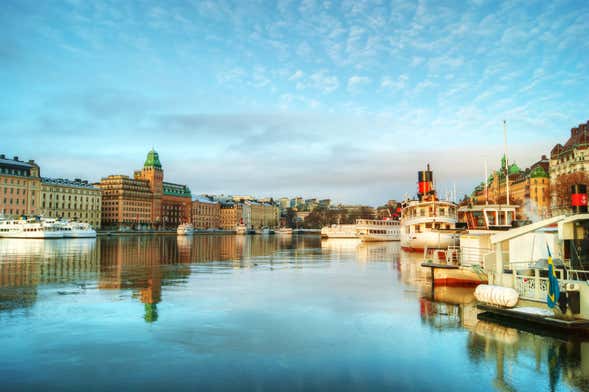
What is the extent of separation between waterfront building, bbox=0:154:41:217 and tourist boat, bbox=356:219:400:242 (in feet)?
409

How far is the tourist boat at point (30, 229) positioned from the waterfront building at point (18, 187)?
30.4m

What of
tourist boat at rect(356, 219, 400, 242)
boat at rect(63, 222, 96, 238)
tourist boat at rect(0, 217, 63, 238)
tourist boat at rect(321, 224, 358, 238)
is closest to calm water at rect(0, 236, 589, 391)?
tourist boat at rect(356, 219, 400, 242)

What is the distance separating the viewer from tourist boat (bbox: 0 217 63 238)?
13550cm

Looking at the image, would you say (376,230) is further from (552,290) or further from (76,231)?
(552,290)

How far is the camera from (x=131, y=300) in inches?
1072

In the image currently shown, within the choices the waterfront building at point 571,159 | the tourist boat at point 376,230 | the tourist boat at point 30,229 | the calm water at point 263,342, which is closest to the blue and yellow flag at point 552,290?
the calm water at point 263,342

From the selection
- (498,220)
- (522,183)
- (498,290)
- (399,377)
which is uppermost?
(522,183)

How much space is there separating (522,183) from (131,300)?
183 meters

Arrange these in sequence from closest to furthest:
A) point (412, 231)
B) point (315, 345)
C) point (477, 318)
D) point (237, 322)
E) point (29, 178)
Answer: point (315, 345) < point (237, 322) < point (477, 318) < point (412, 231) < point (29, 178)

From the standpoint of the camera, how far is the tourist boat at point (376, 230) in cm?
13525

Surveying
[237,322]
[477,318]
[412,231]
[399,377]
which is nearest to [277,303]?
[237,322]

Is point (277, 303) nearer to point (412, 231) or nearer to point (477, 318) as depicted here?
point (477, 318)

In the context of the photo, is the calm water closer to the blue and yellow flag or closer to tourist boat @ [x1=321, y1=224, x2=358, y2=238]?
the blue and yellow flag

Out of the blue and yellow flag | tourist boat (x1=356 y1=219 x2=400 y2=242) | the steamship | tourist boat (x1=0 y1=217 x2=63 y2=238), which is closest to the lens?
the blue and yellow flag
